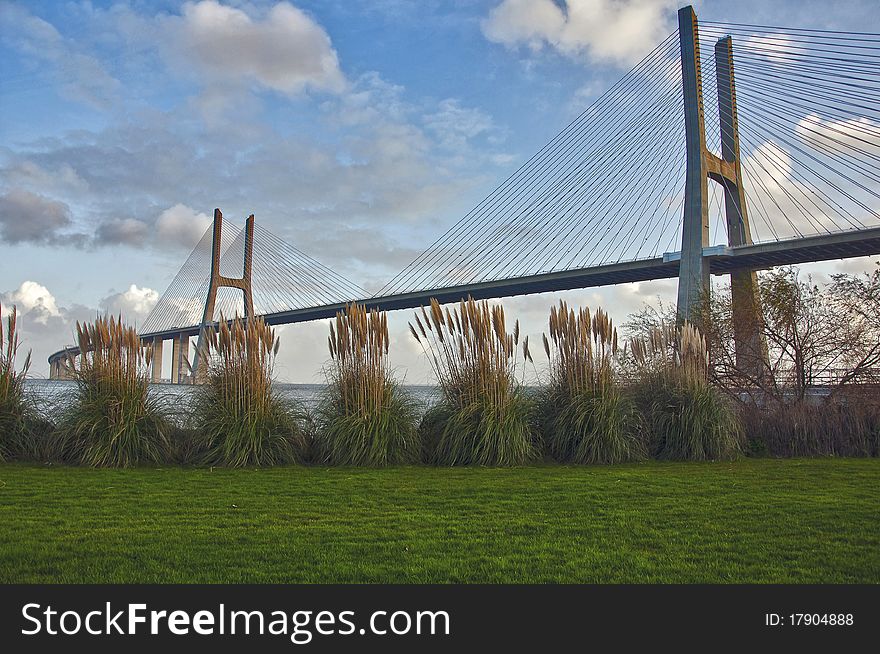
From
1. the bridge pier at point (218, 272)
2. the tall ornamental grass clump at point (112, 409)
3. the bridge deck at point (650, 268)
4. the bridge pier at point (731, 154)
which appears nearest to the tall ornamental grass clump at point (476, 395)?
the tall ornamental grass clump at point (112, 409)

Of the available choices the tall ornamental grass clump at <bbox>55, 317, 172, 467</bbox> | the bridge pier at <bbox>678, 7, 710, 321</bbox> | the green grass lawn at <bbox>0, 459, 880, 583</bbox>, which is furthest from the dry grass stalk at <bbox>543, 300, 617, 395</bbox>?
the bridge pier at <bbox>678, 7, 710, 321</bbox>

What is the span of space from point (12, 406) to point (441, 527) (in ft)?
17.2

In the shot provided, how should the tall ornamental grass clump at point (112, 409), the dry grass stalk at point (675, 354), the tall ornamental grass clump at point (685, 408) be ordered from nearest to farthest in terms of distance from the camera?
the tall ornamental grass clump at point (112, 409)
the tall ornamental grass clump at point (685, 408)
the dry grass stalk at point (675, 354)

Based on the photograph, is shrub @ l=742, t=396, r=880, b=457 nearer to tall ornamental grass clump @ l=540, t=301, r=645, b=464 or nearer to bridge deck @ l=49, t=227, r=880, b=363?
tall ornamental grass clump @ l=540, t=301, r=645, b=464

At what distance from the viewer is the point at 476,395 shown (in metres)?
6.75

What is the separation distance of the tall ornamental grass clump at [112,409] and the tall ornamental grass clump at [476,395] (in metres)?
Answer: 2.60

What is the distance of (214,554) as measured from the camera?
2998 millimetres

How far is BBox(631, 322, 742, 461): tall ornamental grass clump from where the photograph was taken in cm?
706

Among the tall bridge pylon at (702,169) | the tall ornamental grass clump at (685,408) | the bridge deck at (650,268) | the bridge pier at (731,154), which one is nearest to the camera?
the tall ornamental grass clump at (685,408)

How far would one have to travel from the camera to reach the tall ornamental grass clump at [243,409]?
645cm

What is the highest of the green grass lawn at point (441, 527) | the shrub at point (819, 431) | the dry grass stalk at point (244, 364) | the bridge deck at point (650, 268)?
the bridge deck at point (650, 268)

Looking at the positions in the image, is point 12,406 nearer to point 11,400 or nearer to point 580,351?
point 11,400

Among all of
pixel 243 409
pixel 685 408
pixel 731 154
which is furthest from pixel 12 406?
pixel 731 154

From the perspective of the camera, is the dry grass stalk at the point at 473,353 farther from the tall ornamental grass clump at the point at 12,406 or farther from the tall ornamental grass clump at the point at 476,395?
the tall ornamental grass clump at the point at 12,406
